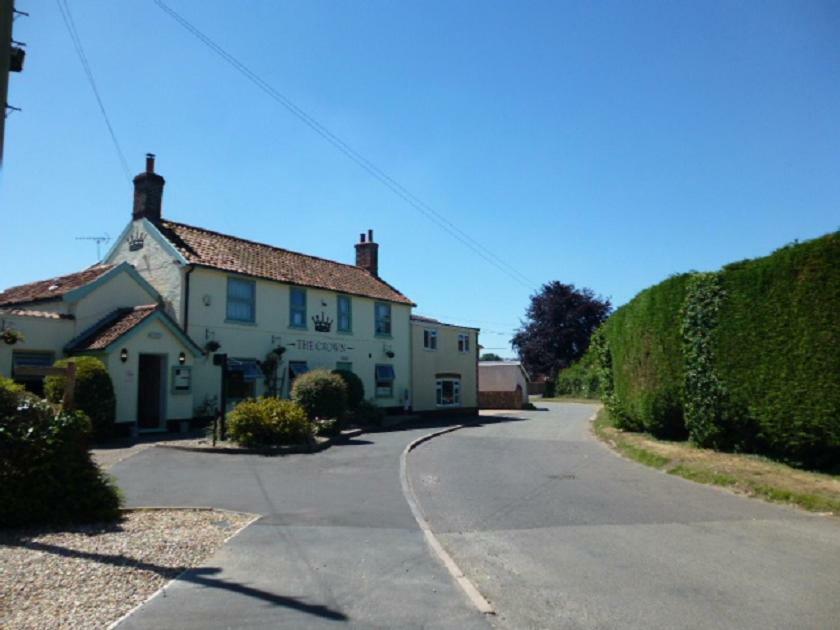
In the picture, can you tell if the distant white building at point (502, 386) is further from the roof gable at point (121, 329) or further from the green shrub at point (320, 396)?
the roof gable at point (121, 329)

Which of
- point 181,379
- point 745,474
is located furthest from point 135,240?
point 745,474

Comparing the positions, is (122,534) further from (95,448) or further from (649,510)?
(95,448)

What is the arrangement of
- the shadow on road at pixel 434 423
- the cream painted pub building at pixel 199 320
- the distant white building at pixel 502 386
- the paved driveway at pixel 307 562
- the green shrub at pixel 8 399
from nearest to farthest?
1. the paved driveway at pixel 307 562
2. the green shrub at pixel 8 399
3. the cream painted pub building at pixel 199 320
4. the shadow on road at pixel 434 423
5. the distant white building at pixel 502 386

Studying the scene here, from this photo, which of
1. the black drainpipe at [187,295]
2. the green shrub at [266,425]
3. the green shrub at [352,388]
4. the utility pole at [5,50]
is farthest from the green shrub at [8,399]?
the green shrub at [352,388]

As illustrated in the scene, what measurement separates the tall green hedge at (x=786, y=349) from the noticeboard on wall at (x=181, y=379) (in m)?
15.5

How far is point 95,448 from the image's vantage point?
656 inches

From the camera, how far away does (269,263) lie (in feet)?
85.4

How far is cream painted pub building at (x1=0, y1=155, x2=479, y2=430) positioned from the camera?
63.1ft

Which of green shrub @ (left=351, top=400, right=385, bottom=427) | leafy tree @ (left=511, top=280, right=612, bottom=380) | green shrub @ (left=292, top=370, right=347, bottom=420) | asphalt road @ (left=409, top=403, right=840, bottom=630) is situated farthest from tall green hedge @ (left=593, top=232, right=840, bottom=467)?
leafy tree @ (left=511, top=280, right=612, bottom=380)

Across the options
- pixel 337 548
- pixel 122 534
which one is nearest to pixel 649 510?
pixel 337 548

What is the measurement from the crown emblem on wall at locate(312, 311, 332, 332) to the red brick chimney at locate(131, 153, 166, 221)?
7010mm

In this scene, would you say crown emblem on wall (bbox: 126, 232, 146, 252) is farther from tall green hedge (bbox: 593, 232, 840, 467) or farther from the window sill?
tall green hedge (bbox: 593, 232, 840, 467)

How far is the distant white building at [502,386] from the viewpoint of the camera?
44.8m

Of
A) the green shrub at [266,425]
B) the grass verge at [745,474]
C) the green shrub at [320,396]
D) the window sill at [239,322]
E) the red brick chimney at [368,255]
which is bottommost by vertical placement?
the grass verge at [745,474]
